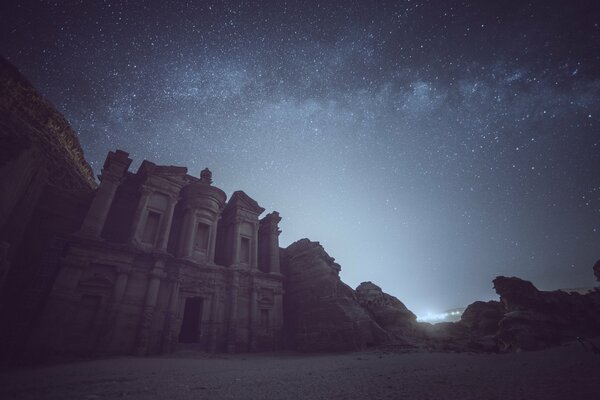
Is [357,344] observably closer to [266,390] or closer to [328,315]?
[328,315]

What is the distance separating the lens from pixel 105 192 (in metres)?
16.8

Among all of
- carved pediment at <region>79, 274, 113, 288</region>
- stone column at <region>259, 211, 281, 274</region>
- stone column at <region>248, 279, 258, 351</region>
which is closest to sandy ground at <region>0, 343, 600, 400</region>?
carved pediment at <region>79, 274, 113, 288</region>

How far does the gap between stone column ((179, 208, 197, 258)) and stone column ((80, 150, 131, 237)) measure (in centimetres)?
497

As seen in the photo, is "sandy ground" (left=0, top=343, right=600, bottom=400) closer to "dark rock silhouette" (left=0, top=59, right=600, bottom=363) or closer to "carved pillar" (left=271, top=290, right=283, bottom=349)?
"dark rock silhouette" (left=0, top=59, right=600, bottom=363)

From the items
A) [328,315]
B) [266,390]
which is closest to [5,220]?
[266,390]

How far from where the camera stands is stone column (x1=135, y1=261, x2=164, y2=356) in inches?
551

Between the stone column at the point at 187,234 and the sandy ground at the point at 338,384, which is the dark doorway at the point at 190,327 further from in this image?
the sandy ground at the point at 338,384

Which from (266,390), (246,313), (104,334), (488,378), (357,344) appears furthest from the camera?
(246,313)

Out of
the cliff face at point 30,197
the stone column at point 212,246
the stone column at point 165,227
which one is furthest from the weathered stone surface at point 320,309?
the cliff face at point 30,197

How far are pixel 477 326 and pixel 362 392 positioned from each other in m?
21.5

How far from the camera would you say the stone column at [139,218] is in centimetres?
1697

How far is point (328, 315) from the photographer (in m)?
17.9

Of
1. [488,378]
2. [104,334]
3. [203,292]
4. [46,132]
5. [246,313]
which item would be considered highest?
[46,132]

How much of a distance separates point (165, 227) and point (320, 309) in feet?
41.9
